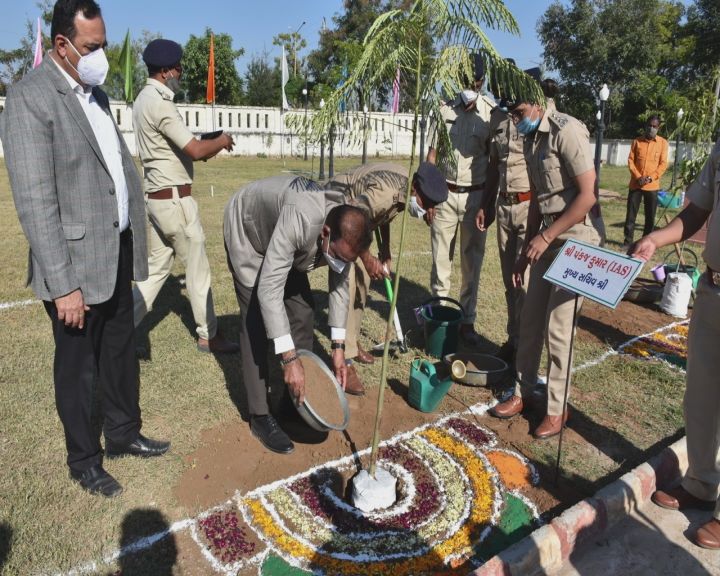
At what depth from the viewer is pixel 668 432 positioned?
13.3 ft

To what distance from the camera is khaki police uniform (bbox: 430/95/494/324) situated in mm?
5355

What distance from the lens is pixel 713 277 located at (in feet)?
9.35

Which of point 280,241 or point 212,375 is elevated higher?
point 280,241

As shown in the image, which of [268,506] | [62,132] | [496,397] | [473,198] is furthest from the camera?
[473,198]

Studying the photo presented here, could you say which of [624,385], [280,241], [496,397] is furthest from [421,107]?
[624,385]

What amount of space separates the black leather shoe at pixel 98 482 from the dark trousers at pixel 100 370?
1.6 inches

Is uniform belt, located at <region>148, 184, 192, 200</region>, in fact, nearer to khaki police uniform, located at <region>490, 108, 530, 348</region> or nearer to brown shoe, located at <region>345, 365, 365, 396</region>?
brown shoe, located at <region>345, 365, 365, 396</region>

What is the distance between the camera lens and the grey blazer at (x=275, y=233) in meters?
2.96

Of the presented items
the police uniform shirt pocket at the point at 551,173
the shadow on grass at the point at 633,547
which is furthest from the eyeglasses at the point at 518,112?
the shadow on grass at the point at 633,547

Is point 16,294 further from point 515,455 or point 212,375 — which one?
point 515,455

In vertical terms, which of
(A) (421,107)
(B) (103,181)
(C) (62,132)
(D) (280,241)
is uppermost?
(A) (421,107)

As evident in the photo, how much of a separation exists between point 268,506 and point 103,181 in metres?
1.95

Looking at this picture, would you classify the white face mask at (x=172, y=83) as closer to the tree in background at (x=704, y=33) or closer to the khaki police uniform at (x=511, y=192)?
the khaki police uniform at (x=511, y=192)

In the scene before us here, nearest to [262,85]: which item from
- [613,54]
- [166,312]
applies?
[613,54]
